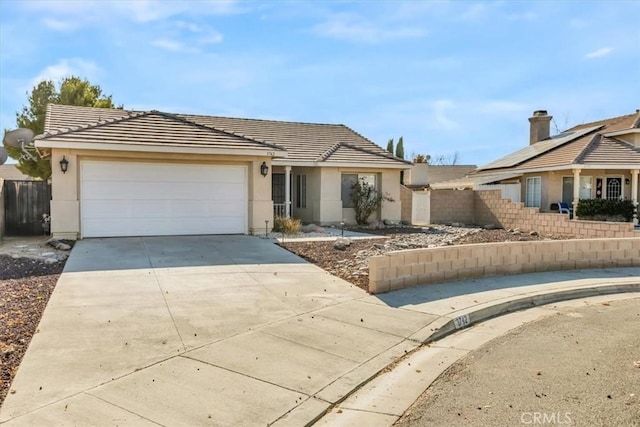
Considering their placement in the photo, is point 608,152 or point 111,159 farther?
point 608,152

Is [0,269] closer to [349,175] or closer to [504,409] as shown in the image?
[504,409]

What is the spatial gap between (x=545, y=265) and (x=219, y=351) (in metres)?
8.82

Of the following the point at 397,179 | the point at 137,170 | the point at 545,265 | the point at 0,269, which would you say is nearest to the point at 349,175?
the point at 397,179

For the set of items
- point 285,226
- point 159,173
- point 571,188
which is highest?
point 159,173

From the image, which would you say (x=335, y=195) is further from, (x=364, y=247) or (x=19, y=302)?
(x=19, y=302)

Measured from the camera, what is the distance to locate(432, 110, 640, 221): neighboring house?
70.9ft

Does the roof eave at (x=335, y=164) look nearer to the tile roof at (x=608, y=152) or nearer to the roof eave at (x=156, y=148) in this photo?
the roof eave at (x=156, y=148)

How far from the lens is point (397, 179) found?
71.0ft

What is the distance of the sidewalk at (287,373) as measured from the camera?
13.0ft

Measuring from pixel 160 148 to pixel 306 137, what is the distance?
973 centimetres

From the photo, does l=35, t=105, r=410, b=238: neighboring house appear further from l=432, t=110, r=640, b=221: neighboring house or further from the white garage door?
l=432, t=110, r=640, b=221: neighboring house

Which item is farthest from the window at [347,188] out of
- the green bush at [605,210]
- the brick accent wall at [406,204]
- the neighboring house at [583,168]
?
the green bush at [605,210]

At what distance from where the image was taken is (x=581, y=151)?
72.5ft

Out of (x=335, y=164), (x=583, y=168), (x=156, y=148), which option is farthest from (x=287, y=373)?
(x=583, y=168)
